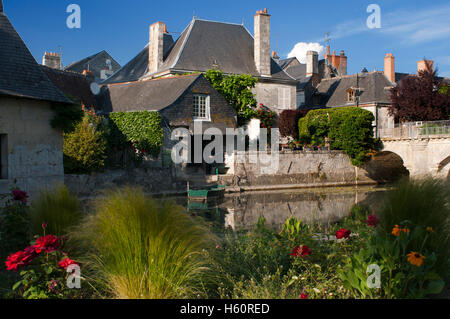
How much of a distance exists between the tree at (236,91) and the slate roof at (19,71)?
18406mm

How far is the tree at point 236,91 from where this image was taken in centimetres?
2678

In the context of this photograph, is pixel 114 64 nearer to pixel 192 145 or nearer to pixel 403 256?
pixel 192 145

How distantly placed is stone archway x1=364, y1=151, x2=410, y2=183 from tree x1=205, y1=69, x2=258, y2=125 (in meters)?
9.28

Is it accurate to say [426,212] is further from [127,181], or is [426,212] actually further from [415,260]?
[127,181]

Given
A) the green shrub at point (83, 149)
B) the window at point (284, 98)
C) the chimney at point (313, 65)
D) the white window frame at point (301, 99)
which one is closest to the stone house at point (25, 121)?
the green shrub at point (83, 149)

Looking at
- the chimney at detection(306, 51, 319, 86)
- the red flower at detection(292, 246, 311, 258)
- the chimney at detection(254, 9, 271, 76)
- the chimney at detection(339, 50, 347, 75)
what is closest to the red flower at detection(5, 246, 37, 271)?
the red flower at detection(292, 246, 311, 258)

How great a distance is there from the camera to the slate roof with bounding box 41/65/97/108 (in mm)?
23188

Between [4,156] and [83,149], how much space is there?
27.7 feet

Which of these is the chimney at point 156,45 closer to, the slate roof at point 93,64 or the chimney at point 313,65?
the slate roof at point 93,64

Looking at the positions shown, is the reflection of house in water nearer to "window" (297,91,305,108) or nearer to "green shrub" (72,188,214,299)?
"green shrub" (72,188,214,299)

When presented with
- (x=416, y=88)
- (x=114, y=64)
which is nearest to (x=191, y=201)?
(x=416, y=88)
